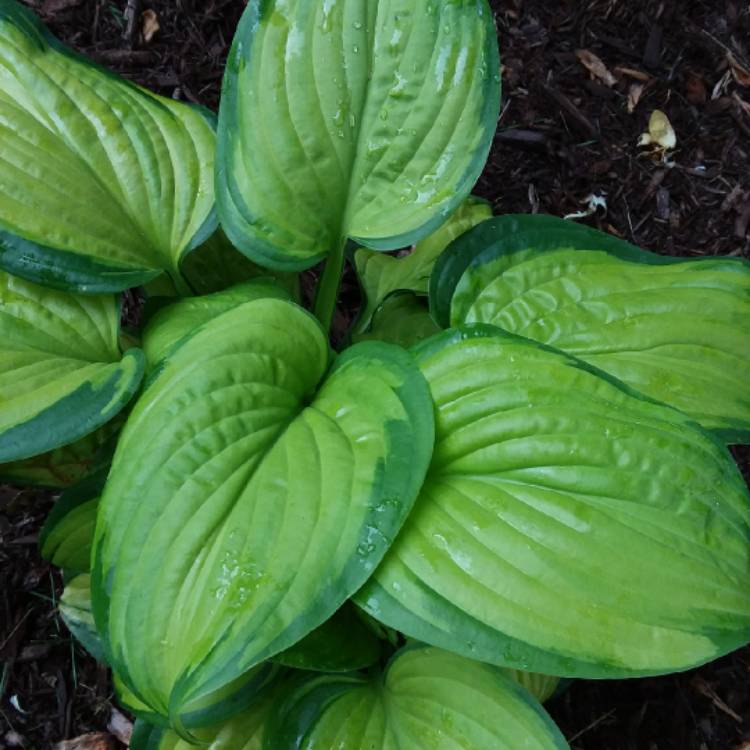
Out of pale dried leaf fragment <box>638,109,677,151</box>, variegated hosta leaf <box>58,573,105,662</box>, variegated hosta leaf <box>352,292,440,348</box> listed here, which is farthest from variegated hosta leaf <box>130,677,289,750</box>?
pale dried leaf fragment <box>638,109,677,151</box>

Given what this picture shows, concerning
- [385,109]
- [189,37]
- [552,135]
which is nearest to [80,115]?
[385,109]

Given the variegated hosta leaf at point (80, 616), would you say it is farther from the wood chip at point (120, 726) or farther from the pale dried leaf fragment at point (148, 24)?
the pale dried leaf fragment at point (148, 24)

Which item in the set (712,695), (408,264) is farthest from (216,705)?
(712,695)

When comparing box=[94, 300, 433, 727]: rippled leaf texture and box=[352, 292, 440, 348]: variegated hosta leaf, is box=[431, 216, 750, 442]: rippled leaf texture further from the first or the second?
box=[94, 300, 433, 727]: rippled leaf texture

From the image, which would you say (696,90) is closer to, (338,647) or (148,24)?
(148,24)

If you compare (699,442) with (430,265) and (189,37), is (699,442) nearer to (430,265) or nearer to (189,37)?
(430,265)

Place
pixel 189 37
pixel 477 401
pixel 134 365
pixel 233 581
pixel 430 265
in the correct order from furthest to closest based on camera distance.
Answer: pixel 189 37 < pixel 430 265 < pixel 134 365 < pixel 477 401 < pixel 233 581
